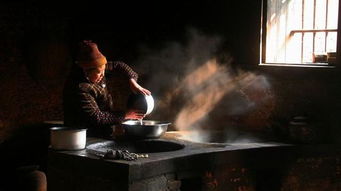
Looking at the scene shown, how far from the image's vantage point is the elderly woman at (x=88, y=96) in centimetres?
604

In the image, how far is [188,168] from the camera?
5.37 meters

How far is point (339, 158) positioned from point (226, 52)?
2318 mm

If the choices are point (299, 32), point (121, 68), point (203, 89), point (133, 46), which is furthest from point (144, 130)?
point (299, 32)

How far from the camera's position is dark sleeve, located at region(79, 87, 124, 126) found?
6.01 meters

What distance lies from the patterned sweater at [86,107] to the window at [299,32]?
248 cm

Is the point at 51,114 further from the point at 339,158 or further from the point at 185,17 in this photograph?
the point at 339,158

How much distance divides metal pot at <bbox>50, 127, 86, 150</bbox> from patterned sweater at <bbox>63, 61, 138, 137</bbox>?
0.61 metres

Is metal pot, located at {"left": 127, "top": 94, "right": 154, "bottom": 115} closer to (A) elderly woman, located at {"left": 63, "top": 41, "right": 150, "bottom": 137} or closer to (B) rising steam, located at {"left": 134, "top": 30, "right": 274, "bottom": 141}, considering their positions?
(A) elderly woman, located at {"left": 63, "top": 41, "right": 150, "bottom": 137}

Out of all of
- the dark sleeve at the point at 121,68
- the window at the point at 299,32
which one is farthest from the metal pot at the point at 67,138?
the window at the point at 299,32

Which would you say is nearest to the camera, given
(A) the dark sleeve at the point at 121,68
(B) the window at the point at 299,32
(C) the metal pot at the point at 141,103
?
(C) the metal pot at the point at 141,103

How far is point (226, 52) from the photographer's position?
7.67 meters

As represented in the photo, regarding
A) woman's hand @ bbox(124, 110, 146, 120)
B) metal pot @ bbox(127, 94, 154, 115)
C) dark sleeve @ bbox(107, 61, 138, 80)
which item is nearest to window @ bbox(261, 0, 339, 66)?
dark sleeve @ bbox(107, 61, 138, 80)

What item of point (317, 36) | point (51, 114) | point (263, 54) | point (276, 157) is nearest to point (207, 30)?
point (263, 54)

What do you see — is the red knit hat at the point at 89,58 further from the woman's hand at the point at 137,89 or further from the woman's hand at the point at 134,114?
the woman's hand at the point at 134,114
